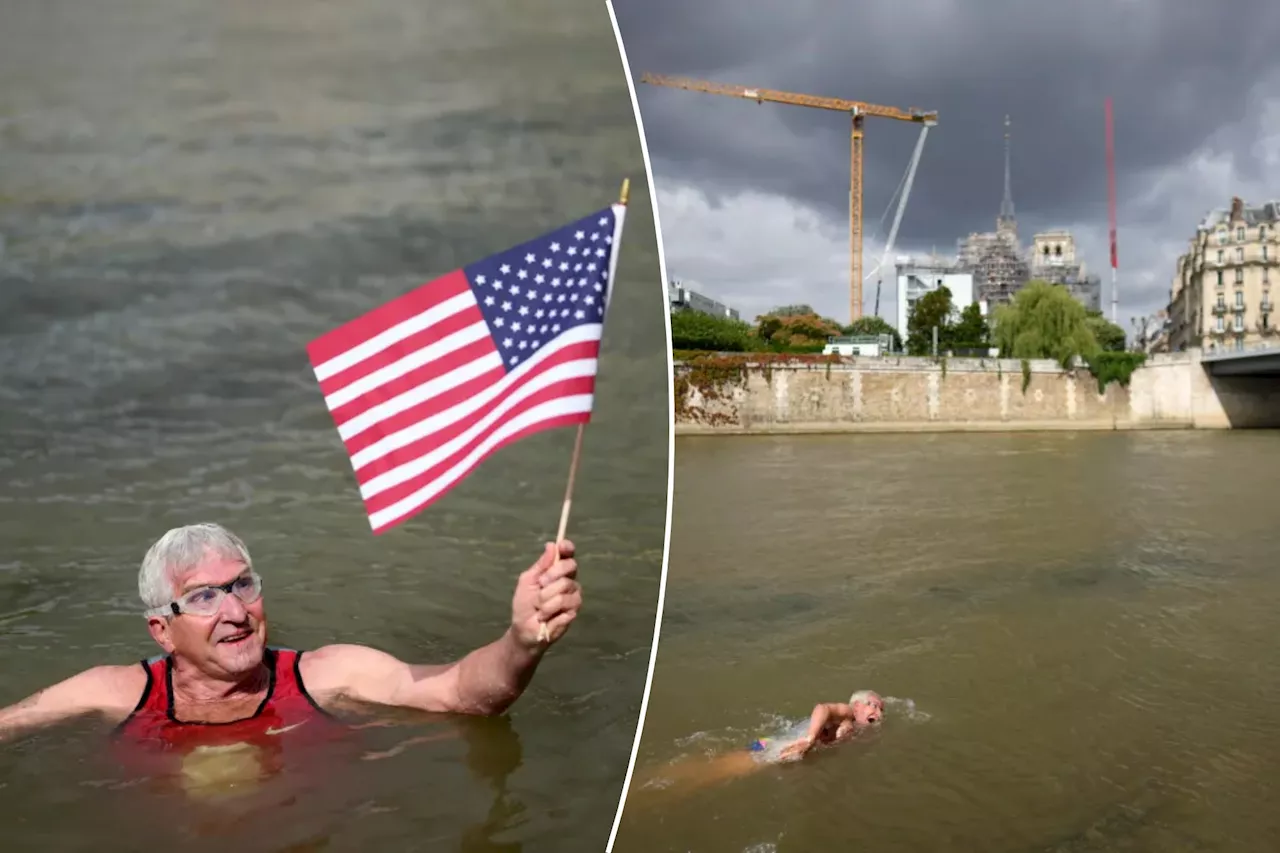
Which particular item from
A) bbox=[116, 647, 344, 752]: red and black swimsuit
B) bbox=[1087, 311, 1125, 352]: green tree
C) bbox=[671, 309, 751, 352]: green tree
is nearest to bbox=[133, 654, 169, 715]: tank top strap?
bbox=[116, 647, 344, 752]: red and black swimsuit

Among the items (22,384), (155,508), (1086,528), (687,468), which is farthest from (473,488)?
(687,468)

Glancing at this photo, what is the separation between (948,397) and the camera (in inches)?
1155

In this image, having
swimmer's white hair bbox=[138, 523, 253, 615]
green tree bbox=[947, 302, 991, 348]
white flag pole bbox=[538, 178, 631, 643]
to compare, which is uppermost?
green tree bbox=[947, 302, 991, 348]

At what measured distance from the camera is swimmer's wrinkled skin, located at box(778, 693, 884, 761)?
12.0ft

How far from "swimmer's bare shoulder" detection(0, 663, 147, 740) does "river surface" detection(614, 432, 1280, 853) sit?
1875mm

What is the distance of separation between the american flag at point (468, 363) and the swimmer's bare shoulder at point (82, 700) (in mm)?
554

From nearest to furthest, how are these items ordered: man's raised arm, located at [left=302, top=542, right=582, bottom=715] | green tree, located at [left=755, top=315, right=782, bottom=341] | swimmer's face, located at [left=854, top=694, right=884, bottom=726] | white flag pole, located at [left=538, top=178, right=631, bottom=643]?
white flag pole, located at [left=538, top=178, right=631, bottom=643] < man's raised arm, located at [left=302, top=542, right=582, bottom=715] < swimmer's face, located at [left=854, top=694, right=884, bottom=726] < green tree, located at [left=755, top=315, right=782, bottom=341]

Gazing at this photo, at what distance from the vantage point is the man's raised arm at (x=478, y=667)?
1081 millimetres

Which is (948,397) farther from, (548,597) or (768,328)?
(548,597)

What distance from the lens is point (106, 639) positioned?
4.30 feet

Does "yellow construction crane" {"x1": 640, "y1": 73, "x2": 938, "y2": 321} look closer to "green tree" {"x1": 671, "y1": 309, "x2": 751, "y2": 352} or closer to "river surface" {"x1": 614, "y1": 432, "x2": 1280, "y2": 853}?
"green tree" {"x1": 671, "y1": 309, "x2": 751, "y2": 352}

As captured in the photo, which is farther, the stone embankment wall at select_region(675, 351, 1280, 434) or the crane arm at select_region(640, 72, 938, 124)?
the crane arm at select_region(640, 72, 938, 124)

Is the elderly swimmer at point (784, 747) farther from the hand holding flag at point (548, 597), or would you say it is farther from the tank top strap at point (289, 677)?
the hand holding flag at point (548, 597)

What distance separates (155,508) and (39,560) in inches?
6.1
